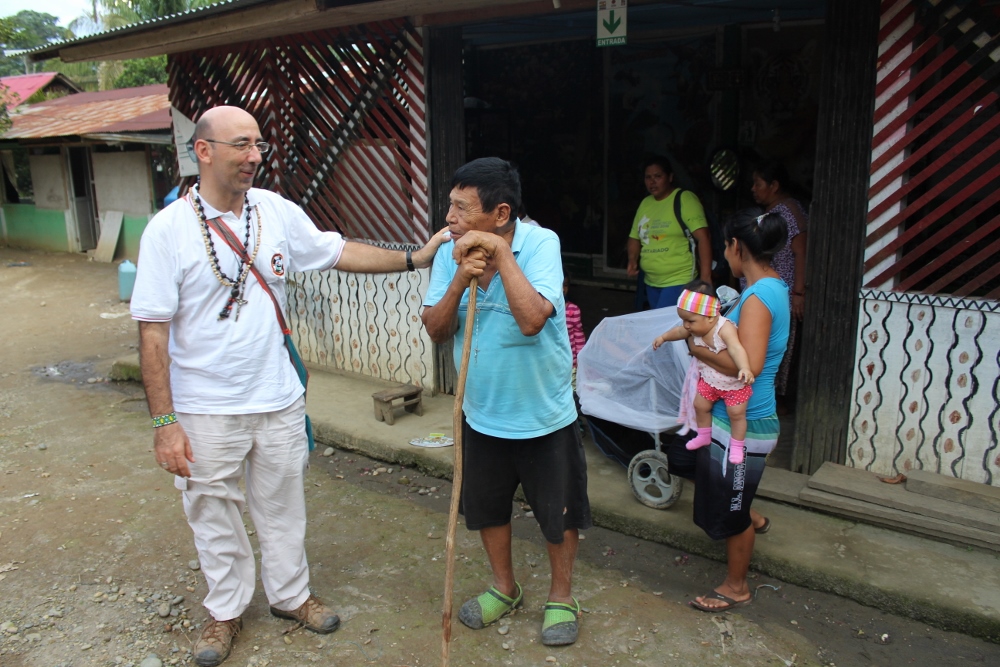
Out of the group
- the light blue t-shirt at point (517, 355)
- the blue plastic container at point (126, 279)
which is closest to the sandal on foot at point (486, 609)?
the light blue t-shirt at point (517, 355)

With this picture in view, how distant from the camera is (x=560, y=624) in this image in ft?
10.4

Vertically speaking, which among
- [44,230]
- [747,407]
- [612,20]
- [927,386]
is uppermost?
[612,20]

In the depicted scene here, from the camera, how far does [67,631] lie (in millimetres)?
3408

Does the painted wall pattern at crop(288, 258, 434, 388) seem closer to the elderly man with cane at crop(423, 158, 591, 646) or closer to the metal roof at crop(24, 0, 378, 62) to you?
the metal roof at crop(24, 0, 378, 62)

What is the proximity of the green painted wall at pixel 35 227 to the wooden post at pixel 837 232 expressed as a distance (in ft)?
57.5

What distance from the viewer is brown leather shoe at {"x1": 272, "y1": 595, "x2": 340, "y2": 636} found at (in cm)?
331

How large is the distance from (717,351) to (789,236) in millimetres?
2118

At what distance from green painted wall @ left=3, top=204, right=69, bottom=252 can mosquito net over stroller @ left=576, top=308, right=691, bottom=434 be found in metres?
16.7

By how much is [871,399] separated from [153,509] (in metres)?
4.07

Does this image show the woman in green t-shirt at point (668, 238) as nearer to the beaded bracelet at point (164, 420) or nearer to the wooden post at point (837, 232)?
the wooden post at point (837, 232)

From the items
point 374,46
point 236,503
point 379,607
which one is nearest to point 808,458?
point 379,607

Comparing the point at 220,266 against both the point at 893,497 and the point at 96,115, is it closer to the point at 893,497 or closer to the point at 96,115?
the point at 893,497

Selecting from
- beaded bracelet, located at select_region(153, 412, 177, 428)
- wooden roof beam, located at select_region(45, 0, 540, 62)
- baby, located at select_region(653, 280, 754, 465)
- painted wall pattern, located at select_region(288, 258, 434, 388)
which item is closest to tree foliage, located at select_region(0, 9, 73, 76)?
wooden roof beam, located at select_region(45, 0, 540, 62)

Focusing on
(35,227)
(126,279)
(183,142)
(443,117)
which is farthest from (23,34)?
(443,117)
